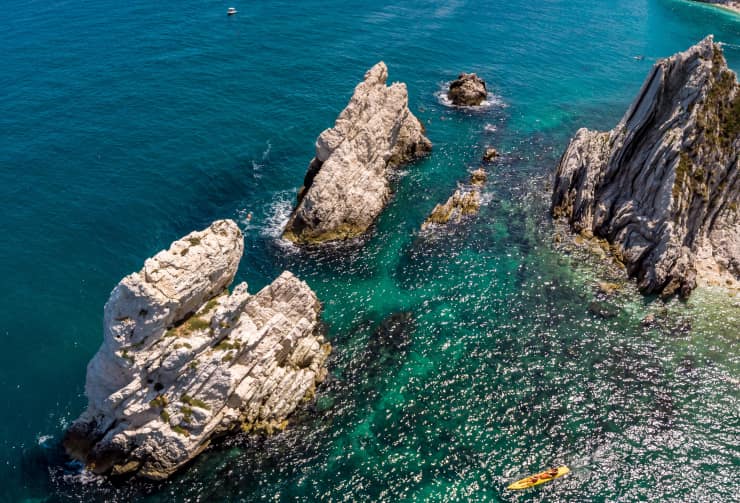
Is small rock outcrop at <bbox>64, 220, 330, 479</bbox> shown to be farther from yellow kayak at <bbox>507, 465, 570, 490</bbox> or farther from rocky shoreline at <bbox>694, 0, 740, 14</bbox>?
rocky shoreline at <bbox>694, 0, 740, 14</bbox>

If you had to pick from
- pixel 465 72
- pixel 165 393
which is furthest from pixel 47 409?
pixel 465 72

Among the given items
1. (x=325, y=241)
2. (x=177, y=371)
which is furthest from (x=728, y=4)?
(x=177, y=371)

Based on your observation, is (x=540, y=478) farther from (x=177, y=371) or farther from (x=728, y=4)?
(x=728, y=4)

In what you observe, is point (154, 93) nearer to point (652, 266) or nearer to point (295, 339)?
point (295, 339)

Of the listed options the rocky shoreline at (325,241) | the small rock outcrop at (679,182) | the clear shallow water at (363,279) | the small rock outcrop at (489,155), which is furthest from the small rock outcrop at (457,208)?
the small rock outcrop at (679,182)

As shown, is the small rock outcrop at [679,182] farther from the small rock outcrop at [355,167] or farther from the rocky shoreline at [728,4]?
the rocky shoreline at [728,4]
